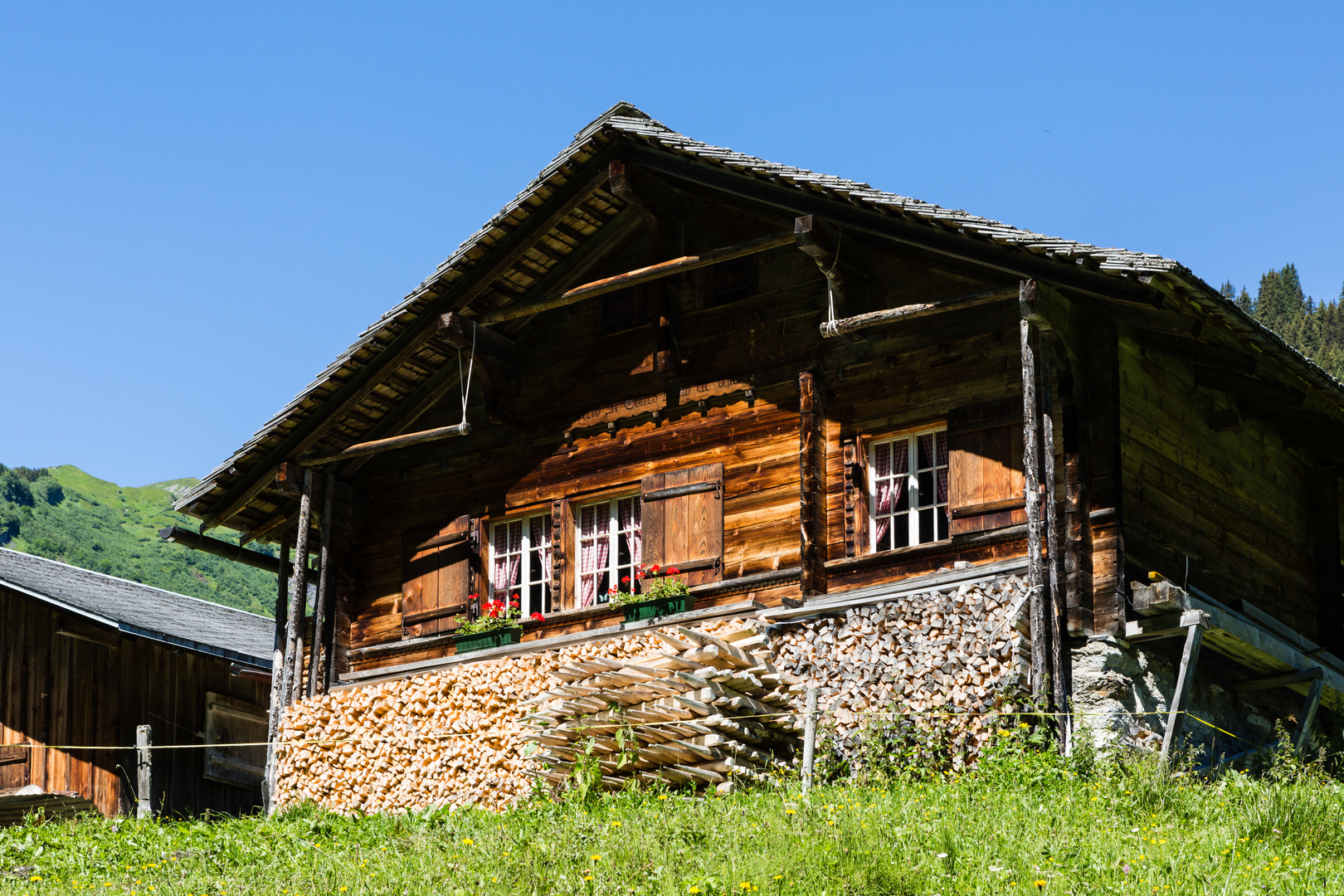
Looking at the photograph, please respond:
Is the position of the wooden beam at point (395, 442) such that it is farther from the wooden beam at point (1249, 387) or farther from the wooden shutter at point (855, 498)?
the wooden beam at point (1249, 387)

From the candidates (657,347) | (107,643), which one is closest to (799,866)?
(657,347)

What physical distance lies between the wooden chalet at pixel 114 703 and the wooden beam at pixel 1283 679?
12.8 metres

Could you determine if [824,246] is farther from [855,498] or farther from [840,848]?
[840,848]

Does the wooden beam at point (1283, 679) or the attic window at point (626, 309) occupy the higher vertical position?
the attic window at point (626, 309)

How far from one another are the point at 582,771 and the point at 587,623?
297cm

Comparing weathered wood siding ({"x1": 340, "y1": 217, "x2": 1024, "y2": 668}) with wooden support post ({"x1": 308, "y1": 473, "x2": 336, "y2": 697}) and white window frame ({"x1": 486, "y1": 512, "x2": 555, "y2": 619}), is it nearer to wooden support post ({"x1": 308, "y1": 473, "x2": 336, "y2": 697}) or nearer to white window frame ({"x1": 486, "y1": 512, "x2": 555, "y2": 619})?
white window frame ({"x1": 486, "y1": 512, "x2": 555, "y2": 619})

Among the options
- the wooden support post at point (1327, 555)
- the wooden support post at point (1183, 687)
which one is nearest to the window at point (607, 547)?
the wooden support post at point (1183, 687)

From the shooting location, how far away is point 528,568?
19.2 m

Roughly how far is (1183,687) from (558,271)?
8.86m

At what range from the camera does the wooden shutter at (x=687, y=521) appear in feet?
58.2

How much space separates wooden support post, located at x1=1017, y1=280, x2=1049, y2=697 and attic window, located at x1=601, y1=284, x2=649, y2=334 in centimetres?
519

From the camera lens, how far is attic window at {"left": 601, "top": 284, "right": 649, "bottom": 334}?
1897 cm

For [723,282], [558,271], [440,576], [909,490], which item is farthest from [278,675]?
[909,490]

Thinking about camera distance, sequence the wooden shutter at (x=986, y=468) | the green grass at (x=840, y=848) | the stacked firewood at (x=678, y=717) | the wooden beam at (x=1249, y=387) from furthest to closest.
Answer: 1. the wooden beam at (x=1249, y=387)
2. the wooden shutter at (x=986, y=468)
3. the stacked firewood at (x=678, y=717)
4. the green grass at (x=840, y=848)
